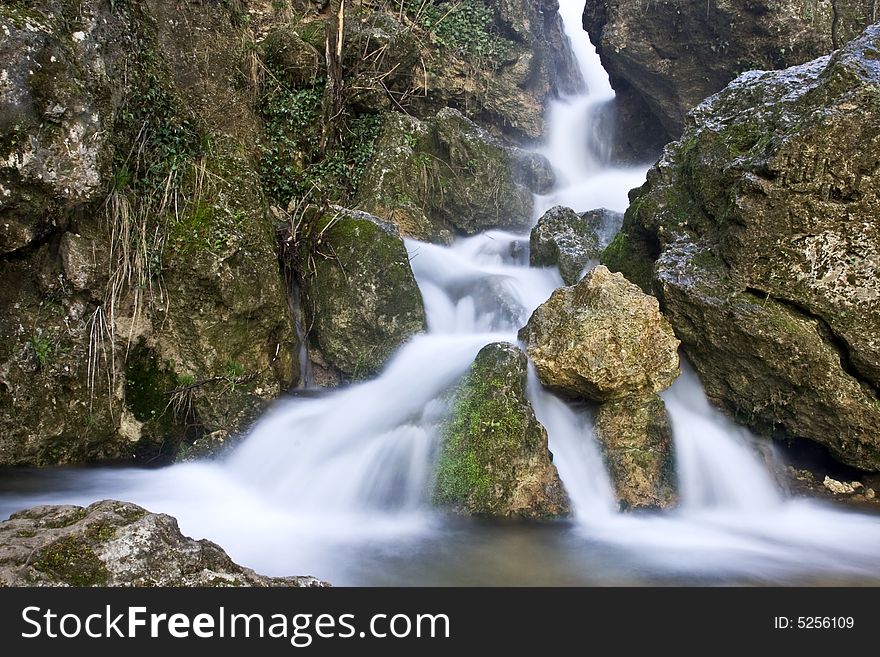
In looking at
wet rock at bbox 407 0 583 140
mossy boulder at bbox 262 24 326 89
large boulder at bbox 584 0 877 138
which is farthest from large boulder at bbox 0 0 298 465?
large boulder at bbox 584 0 877 138

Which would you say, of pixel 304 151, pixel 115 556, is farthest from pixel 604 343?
pixel 304 151

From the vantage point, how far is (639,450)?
5285 mm

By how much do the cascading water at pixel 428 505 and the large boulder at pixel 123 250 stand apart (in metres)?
0.62

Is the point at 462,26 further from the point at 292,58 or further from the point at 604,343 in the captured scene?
the point at 604,343

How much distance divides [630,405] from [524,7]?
455 inches

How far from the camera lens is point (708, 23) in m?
11.1

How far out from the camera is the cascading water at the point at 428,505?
3.93 m

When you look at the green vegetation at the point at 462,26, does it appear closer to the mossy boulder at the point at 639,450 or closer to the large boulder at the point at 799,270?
the large boulder at the point at 799,270

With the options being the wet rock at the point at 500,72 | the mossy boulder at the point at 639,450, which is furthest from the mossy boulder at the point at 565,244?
the wet rock at the point at 500,72

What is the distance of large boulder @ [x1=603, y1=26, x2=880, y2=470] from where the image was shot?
5.16m

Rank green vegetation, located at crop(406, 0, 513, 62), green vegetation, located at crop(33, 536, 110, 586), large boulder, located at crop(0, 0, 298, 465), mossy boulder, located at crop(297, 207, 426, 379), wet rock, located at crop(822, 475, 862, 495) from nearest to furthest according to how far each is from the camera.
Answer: green vegetation, located at crop(33, 536, 110, 586), large boulder, located at crop(0, 0, 298, 465), wet rock, located at crop(822, 475, 862, 495), mossy boulder, located at crop(297, 207, 426, 379), green vegetation, located at crop(406, 0, 513, 62)

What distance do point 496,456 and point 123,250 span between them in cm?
397

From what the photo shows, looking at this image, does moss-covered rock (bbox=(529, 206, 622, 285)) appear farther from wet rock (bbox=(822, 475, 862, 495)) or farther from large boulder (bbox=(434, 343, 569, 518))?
wet rock (bbox=(822, 475, 862, 495))

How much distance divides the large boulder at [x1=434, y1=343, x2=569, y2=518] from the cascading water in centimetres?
18
